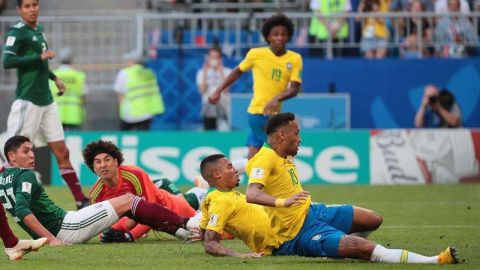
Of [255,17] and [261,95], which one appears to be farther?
[255,17]

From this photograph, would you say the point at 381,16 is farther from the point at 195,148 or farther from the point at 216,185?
the point at 216,185

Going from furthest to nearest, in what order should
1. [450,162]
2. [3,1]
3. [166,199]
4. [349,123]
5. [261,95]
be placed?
[3,1], [349,123], [450,162], [261,95], [166,199]

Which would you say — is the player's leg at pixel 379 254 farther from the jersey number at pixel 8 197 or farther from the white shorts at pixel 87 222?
the jersey number at pixel 8 197

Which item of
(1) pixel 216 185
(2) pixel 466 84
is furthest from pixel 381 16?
(1) pixel 216 185

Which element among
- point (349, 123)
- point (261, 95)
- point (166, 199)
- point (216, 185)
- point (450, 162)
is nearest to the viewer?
point (216, 185)

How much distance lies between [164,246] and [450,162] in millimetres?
10276

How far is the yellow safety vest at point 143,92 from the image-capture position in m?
24.1

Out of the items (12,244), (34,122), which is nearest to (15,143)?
(12,244)

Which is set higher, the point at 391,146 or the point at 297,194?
the point at 297,194

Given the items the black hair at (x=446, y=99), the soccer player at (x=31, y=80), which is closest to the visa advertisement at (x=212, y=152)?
the black hair at (x=446, y=99)

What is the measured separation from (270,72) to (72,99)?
373 inches

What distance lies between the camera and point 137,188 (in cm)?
1308

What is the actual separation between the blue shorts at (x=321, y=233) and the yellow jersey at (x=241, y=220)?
0.14 meters

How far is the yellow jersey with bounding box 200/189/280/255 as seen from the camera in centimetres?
1092
